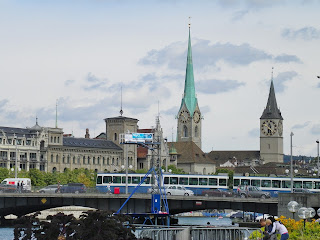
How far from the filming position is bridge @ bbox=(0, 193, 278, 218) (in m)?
96.8

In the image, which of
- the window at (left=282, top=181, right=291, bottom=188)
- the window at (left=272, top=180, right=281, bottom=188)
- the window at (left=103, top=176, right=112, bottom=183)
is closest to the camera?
the window at (left=282, top=181, right=291, bottom=188)

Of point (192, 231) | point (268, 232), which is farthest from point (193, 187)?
point (268, 232)

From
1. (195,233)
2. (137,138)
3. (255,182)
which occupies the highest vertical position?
(137,138)

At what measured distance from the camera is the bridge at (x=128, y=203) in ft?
318

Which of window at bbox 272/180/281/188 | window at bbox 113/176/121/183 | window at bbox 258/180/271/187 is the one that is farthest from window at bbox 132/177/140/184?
window at bbox 272/180/281/188

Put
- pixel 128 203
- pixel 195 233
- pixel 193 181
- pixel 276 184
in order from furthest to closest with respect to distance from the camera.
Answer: pixel 193 181 → pixel 276 184 → pixel 128 203 → pixel 195 233

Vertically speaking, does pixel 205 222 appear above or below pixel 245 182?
below

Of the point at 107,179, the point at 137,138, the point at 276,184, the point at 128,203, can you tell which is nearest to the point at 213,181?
the point at 276,184

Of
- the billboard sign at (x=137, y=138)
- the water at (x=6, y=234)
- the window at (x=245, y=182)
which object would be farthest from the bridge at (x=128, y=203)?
the window at (x=245, y=182)

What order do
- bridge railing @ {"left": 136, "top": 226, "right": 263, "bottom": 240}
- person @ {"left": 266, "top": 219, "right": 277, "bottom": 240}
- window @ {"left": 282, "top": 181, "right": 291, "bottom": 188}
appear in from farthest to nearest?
window @ {"left": 282, "top": 181, "right": 291, "bottom": 188}
bridge railing @ {"left": 136, "top": 226, "right": 263, "bottom": 240}
person @ {"left": 266, "top": 219, "right": 277, "bottom": 240}

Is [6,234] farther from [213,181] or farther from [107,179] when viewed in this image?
[213,181]

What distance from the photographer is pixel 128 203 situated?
3932 inches

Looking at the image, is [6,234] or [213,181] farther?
[213,181]

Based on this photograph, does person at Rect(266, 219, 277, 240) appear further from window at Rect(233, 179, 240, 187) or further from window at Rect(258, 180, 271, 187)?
window at Rect(233, 179, 240, 187)
